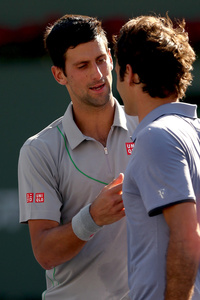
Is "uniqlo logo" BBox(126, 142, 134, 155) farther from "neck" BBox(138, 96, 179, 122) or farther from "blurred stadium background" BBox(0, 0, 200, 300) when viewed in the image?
"blurred stadium background" BBox(0, 0, 200, 300)

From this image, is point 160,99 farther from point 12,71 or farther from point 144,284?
point 12,71

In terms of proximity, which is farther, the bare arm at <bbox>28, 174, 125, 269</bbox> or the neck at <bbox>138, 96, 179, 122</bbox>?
the bare arm at <bbox>28, 174, 125, 269</bbox>

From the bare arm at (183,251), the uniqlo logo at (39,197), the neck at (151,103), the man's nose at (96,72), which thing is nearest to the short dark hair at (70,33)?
the man's nose at (96,72)

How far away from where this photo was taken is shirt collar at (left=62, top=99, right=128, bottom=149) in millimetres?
2746

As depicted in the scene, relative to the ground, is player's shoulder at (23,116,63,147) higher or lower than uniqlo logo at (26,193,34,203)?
higher

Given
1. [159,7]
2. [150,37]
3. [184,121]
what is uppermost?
[159,7]

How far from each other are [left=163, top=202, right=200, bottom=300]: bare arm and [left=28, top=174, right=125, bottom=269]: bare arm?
67 centimetres

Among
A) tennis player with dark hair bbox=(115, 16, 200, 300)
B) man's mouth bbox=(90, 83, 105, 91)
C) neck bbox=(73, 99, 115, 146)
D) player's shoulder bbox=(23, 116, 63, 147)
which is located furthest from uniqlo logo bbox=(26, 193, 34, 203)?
tennis player with dark hair bbox=(115, 16, 200, 300)

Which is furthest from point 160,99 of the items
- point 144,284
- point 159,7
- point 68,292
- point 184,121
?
point 159,7

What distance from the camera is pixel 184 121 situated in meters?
1.82

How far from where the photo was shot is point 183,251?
166cm

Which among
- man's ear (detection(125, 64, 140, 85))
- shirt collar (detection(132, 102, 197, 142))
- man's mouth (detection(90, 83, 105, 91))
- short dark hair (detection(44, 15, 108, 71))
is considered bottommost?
shirt collar (detection(132, 102, 197, 142))

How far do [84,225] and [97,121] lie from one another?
0.60m

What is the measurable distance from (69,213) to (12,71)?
2252 mm
